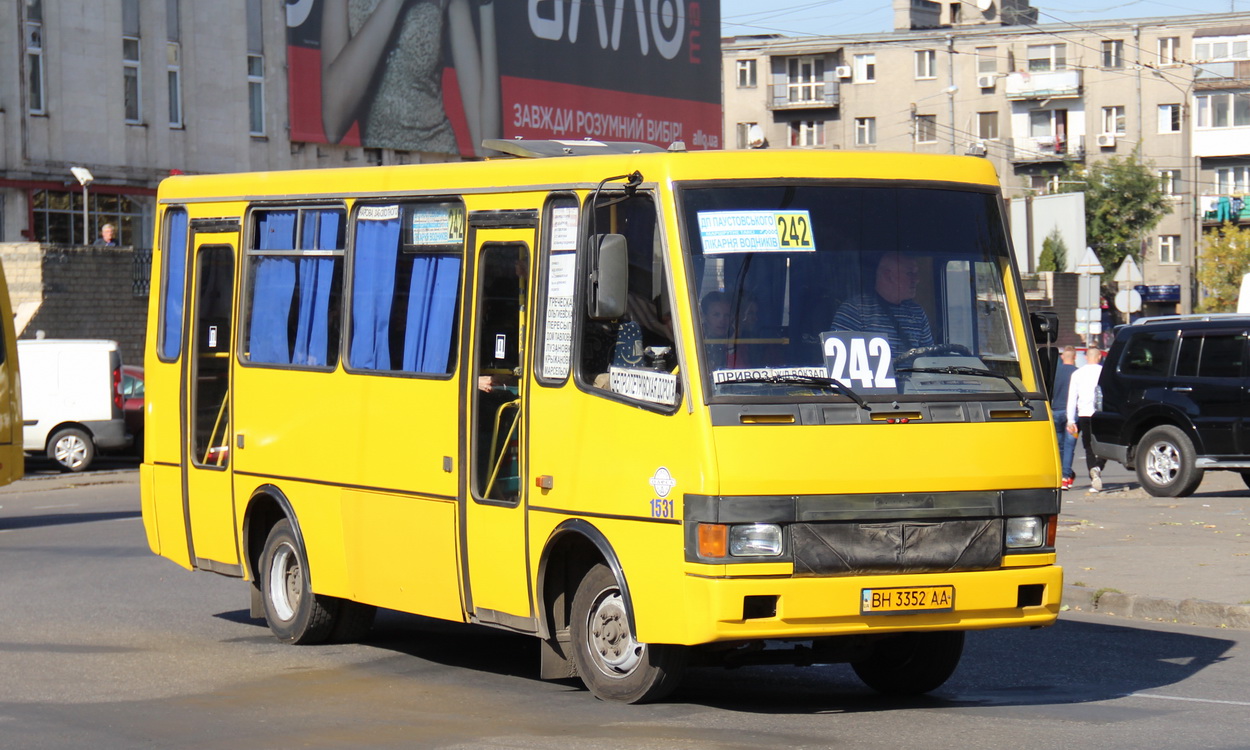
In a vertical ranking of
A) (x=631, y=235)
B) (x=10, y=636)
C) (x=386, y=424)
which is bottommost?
(x=10, y=636)

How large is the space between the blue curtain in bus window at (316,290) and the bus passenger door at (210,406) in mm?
875

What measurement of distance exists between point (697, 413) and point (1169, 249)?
8489 cm

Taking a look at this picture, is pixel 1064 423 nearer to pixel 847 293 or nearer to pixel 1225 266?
pixel 847 293

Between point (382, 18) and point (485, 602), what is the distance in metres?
46.5

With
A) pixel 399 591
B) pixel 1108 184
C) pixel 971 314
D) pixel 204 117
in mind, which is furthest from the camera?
pixel 1108 184

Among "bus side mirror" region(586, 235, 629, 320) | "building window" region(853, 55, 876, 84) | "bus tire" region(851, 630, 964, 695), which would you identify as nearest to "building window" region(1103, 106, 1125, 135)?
"building window" region(853, 55, 876, 84)

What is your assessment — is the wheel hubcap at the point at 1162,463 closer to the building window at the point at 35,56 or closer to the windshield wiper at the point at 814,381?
the windshield wiper at the point at 814,381

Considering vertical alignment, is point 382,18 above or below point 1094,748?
above

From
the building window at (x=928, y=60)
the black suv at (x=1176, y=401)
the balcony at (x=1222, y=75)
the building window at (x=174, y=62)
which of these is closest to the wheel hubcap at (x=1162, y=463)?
the black suv at (x=1176, y=401)

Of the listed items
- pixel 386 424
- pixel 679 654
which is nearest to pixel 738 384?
pixel 679 654

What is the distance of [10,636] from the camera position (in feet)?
38.3

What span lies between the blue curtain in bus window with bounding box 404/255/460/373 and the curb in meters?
5.40

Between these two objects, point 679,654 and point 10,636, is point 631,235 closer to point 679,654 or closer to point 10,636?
point 679,654

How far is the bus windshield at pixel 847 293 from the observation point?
27.6ft
